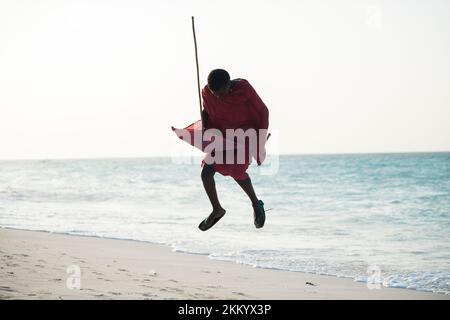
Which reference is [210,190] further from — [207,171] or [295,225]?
[295,225]

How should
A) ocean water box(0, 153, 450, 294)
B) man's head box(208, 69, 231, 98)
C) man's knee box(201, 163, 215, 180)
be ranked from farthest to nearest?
ocean water box(0, 153, 450, 294), man's knee box(201, 163, 215, 180), man's head box(208, 69, 231, 98)

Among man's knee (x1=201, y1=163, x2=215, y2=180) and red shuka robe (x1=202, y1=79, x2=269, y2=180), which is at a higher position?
red shuka robe (x1=202, y1=79, x2=269, y2=180)

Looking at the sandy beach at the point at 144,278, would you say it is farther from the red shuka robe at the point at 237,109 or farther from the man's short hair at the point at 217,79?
the man's short hair at the point at 217,79

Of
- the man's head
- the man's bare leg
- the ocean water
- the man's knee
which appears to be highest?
the man's head

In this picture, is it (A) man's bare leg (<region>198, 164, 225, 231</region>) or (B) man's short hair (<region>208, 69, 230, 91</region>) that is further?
(A) man's bare leg (<region>198, 164, 225, 231</region>)

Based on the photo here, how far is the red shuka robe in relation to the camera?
5.34 meters

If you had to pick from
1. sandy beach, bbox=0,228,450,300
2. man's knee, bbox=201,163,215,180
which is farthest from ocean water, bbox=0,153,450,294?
sandy beach, bbox=0,228,450,300

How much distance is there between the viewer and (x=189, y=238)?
46.8 ft

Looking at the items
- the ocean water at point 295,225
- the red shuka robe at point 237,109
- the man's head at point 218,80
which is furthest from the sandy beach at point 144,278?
the man's head at point 218,80

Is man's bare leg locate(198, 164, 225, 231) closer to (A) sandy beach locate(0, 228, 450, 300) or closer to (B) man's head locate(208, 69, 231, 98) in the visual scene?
(B) man's head locate(208, 69, 231, 98)

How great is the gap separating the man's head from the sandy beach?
13.6 feet

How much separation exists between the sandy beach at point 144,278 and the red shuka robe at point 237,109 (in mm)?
3778

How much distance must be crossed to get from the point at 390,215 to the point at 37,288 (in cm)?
1452

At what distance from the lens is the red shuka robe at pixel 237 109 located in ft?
17.5
